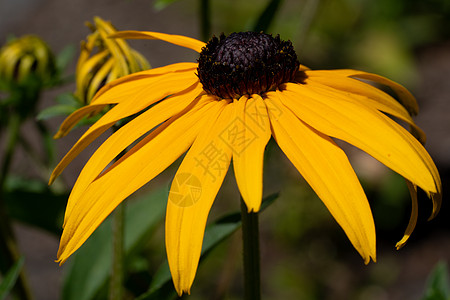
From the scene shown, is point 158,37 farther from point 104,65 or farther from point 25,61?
point 25,61

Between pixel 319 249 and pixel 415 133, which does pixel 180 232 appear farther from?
pixel 319 249

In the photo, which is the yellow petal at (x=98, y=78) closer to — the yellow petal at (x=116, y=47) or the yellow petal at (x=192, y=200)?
the yellow petal at (x=116, y=47)

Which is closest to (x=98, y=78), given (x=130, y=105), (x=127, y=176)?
(x=130, y=105)

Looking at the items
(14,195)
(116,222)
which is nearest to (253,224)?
(116,222)

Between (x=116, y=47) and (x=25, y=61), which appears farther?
(x=25, y=61)

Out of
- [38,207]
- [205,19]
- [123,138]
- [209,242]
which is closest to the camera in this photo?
[123,138]

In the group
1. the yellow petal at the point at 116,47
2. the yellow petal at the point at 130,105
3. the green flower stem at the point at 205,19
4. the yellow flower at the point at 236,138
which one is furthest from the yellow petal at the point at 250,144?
the green flower stem at the point at 205,19

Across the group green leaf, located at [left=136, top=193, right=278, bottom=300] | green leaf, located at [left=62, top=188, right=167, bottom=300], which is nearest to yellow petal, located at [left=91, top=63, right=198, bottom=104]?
green leaf, located at [left=136, top=193, right=278, bottom=300]
